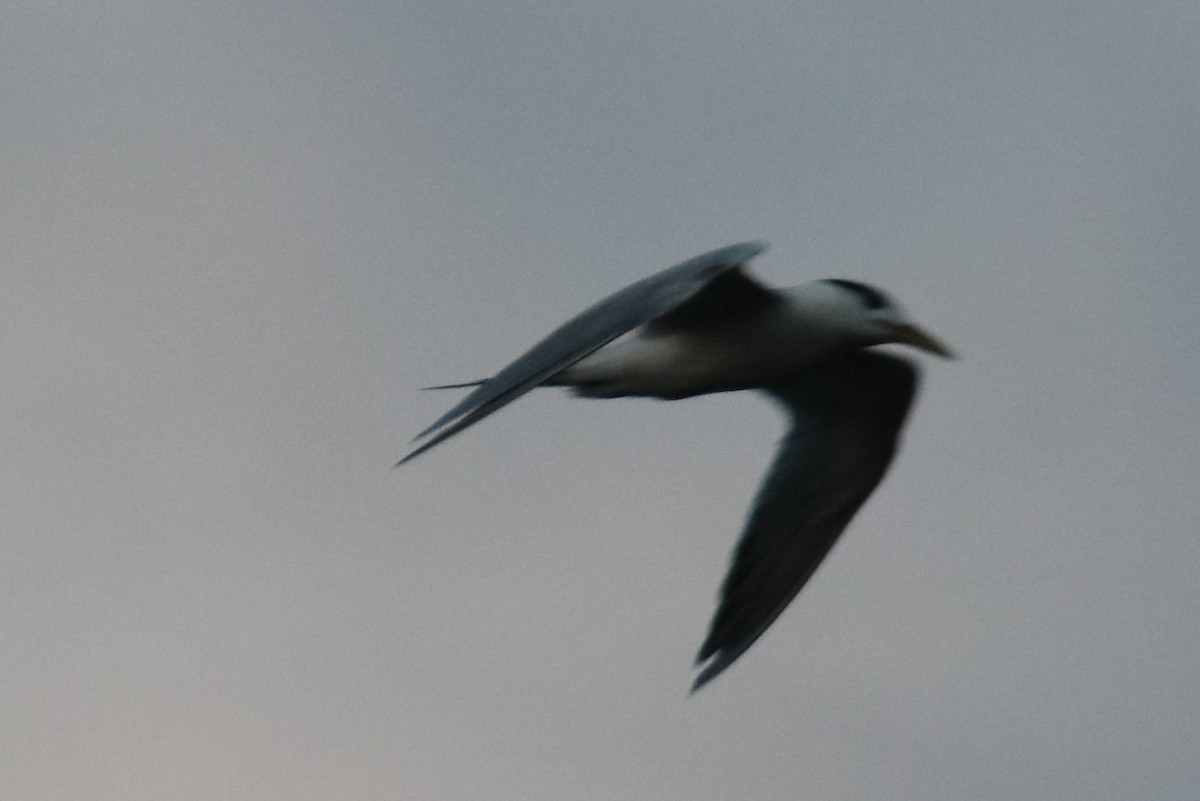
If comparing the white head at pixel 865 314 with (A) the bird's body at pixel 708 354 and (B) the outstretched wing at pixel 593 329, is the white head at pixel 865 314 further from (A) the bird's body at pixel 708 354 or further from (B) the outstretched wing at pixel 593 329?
(B) the outstretched wing at pixel 593 329

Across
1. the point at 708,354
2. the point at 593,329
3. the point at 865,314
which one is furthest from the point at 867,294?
the point at 593,329

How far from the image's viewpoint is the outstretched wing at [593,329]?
840 centimetres

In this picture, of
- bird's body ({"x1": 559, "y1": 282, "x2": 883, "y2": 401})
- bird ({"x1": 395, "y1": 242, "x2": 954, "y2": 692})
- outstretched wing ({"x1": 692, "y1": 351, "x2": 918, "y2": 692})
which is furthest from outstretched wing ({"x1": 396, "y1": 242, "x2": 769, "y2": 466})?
outstretched wing ({"x1": 692, "y1": 351, "x2": 918, "y2": 692})

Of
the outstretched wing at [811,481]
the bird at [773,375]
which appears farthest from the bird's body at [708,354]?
the outstretched wing at [811,481]

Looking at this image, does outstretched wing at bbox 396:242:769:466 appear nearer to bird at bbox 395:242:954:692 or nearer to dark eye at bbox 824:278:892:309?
bird at bbox 395:242:954:692

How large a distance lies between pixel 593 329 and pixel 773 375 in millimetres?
2383

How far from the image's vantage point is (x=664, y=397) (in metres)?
11.0

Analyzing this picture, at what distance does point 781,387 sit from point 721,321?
1665 millimetres

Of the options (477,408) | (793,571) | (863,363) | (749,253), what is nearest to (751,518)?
(793,571)

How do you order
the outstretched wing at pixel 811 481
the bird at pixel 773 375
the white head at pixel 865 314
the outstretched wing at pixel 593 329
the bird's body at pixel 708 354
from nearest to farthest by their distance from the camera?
1. the outstretched wing at pixel 593 329
2. the bird at pixel 773 375
3. the bird's body at pixel 708 354
4. the white head at pixel 865 314
5. the outstretched wing at pixel 811 481

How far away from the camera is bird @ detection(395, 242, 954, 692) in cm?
974

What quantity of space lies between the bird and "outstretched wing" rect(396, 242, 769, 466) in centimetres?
2

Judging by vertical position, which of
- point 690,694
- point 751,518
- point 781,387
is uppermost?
point 781,387

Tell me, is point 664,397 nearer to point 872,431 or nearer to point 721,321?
point 721,321
